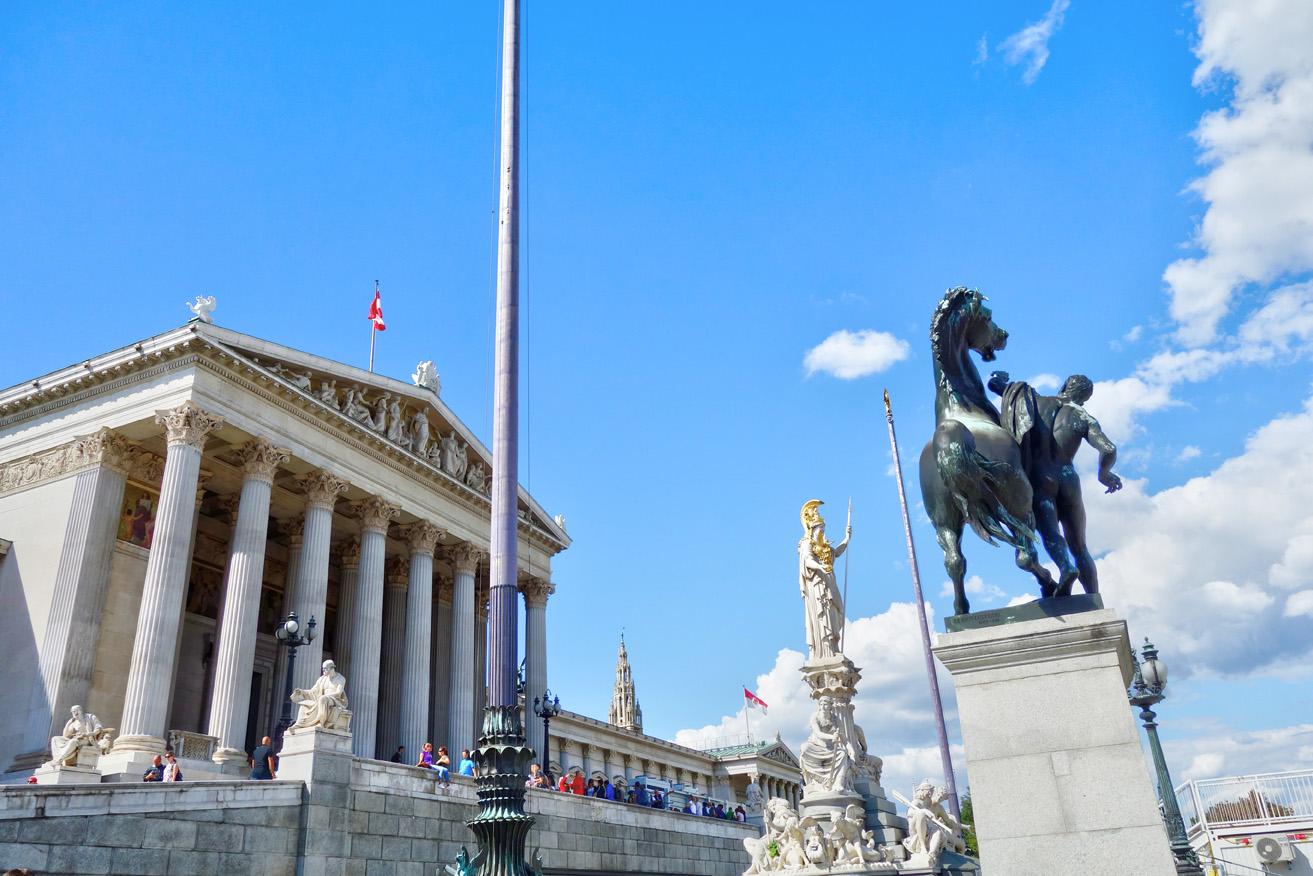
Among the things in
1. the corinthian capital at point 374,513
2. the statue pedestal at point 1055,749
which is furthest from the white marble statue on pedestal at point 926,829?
the corinthian capital at point 374,513

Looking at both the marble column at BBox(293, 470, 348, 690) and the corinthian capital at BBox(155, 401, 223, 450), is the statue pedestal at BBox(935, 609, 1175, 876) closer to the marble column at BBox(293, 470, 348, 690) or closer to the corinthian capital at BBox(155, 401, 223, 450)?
the corinthian capital at BBox(155, 401, 223, 450)

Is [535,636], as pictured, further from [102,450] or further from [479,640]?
[102,450]

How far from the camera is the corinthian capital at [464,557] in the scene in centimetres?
4138

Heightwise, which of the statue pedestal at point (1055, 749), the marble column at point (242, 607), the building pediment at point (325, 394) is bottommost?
the statue pedestal at point (1055, 749)

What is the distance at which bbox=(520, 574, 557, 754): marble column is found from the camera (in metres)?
44.8

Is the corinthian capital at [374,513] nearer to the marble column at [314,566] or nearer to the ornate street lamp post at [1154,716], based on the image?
the marble column at [314,566]

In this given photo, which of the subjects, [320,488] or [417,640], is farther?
[417,640]

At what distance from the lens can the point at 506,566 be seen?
11914 mm

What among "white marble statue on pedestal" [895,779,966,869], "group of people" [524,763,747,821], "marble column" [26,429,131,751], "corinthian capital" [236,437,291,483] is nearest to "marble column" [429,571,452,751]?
"group of people" [524,763,747,821]

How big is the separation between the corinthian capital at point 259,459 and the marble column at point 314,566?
2.12m

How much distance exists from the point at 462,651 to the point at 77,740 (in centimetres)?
1813

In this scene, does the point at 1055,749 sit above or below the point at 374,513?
below

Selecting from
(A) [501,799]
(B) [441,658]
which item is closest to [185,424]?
(B) [441,658]

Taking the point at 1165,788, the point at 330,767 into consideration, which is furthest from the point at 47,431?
the point at 1165,788
